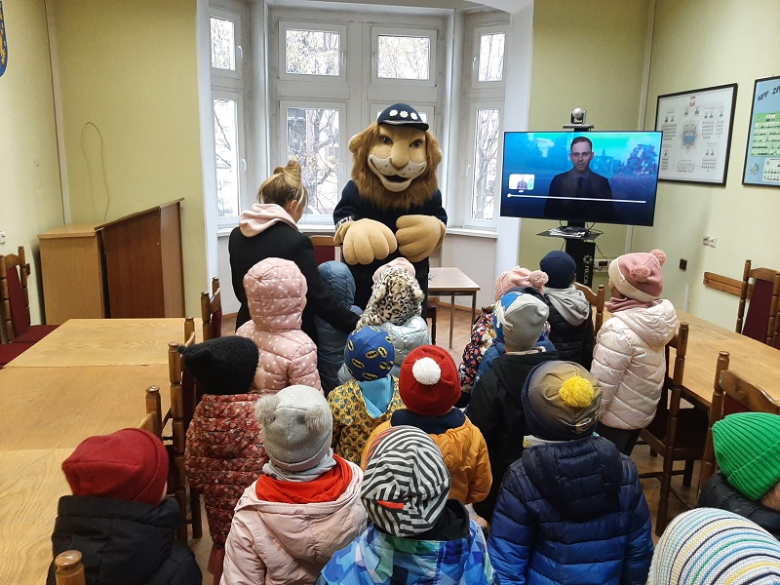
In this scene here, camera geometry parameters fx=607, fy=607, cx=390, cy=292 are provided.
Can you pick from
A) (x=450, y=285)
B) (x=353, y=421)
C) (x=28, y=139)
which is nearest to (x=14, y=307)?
(x=28, y=139)

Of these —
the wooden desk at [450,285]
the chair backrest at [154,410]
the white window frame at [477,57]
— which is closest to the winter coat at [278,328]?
the chair backrest at [154,410]

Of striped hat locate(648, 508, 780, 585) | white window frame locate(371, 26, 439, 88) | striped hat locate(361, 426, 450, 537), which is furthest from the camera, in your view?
white window frame locate(371, 26, 439, 88)

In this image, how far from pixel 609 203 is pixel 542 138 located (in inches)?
26.5

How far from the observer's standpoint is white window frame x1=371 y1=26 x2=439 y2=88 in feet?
18.3

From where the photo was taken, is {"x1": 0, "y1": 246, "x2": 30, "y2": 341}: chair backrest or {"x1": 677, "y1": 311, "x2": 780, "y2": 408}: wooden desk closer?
{"x1": 677, "y1": 311, "x2": 780, "y2": 408}: wooden desk

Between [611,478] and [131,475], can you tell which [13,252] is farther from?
[611,478]

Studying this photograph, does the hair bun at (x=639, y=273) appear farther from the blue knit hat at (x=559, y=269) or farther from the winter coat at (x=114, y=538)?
the winter coat at (x=114, y=538)

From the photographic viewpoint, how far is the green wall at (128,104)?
4.30 m

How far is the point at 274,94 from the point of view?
18.2 ft

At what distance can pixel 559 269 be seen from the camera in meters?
2.38

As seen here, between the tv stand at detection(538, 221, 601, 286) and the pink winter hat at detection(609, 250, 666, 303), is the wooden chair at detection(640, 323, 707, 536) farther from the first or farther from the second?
the tv stand at detection(538, 221, 601, 286)

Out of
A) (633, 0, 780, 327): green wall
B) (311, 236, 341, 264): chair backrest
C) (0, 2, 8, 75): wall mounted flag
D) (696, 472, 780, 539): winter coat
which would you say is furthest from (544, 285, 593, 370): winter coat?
(0, 2, 8, 75): wall mounted flag

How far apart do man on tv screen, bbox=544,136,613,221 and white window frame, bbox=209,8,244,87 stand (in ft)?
9.46

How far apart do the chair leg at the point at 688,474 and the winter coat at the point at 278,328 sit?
1.68m
